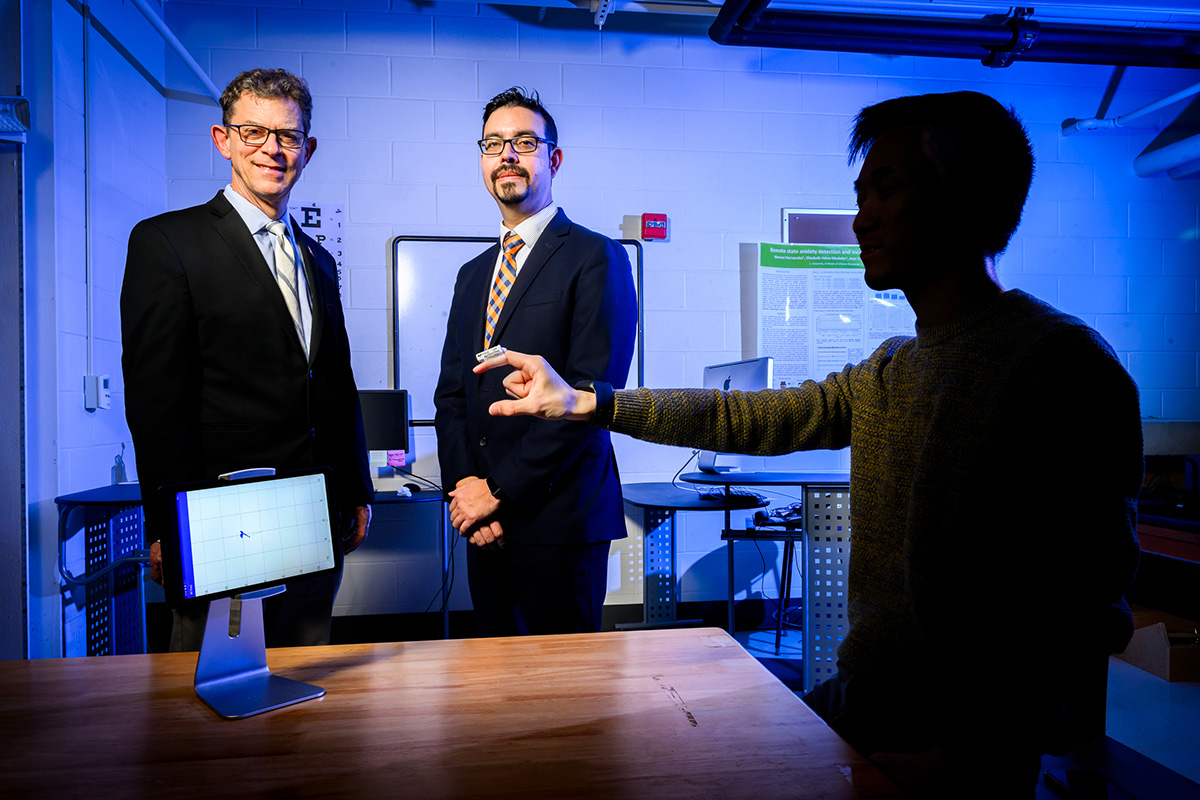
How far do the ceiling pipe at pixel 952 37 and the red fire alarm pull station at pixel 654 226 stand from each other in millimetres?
871

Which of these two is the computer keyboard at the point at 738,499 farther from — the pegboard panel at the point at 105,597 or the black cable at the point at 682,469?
the pegboard panel at the point at 105,597

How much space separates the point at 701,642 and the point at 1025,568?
507mm

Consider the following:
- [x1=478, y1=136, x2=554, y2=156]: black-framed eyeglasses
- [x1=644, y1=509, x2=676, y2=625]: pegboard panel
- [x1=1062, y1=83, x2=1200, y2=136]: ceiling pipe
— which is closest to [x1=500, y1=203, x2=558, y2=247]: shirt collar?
[x1=478, y1=136, x2=554, y2=156]: black-framed eyeglasses

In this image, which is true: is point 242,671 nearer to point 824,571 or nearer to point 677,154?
point 824,571

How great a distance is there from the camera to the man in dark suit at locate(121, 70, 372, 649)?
54.5 inches

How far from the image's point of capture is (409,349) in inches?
134

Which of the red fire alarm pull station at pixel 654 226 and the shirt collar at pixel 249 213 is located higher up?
the red fire alarm pull station at pixel 654 226

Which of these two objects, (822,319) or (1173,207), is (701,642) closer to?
(822,319)

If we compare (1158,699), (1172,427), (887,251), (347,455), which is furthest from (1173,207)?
(347,455)

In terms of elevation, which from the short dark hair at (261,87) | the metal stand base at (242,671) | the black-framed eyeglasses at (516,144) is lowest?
the metal stand base at (242,671)

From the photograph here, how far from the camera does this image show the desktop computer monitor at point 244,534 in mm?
923

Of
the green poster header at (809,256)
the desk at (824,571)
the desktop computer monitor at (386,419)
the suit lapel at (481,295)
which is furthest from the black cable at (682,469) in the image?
the suit lapel at (481,295)

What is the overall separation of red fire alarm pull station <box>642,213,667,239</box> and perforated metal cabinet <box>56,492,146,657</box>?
2.59 metres

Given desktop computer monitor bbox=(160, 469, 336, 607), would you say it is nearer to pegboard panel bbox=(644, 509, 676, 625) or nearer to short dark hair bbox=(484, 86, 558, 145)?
short dark hair bbox=(484, 86, 558, 145)
